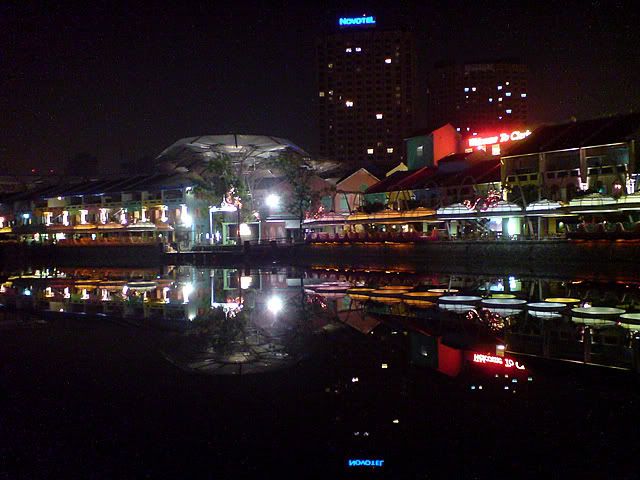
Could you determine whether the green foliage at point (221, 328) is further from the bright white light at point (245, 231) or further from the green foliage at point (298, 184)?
the bright white light at point (245, 231)

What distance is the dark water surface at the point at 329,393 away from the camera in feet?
20.5

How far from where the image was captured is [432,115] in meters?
146

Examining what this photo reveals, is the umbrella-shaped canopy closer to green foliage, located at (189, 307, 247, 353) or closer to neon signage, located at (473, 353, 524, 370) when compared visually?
green foliage, located at (189, 307, 247, 353)

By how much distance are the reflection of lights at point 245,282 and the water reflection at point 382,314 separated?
11 cm

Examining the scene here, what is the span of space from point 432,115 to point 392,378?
467 feet

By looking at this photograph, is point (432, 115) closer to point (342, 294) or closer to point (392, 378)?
point (342, 294)

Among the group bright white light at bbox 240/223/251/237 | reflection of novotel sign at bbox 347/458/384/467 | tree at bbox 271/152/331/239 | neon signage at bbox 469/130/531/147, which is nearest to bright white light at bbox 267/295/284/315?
reflection of novotel sign at bbox 347/458/384/467

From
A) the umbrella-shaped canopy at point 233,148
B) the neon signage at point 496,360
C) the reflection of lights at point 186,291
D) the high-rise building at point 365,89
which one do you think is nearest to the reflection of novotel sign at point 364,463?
the neon signage at point 496,360

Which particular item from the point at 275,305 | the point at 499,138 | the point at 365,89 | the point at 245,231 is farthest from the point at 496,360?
the point at 365,89

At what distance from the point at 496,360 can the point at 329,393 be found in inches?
126

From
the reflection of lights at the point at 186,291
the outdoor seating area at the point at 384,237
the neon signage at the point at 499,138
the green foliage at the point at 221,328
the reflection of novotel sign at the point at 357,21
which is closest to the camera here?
the green foliage at the point at 221,328

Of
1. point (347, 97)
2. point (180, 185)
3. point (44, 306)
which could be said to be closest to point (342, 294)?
point (44, 306)

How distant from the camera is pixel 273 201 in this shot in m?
59.1

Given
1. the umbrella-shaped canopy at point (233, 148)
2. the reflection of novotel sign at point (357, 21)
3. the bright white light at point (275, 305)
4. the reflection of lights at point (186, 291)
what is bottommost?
the bright white light at point (275, 305)
